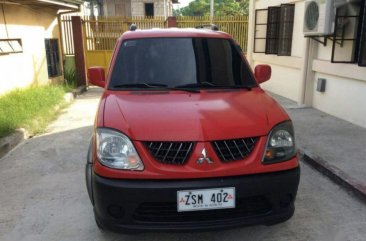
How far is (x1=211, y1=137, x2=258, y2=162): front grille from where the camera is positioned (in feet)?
8.05

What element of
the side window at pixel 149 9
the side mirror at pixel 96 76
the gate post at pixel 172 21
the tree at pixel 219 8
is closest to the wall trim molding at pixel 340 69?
the side mirror at pixel 96 76

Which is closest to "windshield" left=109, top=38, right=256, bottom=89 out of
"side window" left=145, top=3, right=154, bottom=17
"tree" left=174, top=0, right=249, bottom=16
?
"side window" left=145, top=3, right=154, bottom=17

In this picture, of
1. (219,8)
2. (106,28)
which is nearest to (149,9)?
(219,8)

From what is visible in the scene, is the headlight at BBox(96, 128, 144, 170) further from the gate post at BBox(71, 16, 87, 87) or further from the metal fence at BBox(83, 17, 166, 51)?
the metal fence at BBox(83, 17, 166, 51)

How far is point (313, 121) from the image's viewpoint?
6.50 m

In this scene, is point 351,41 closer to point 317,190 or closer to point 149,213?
point 317,190

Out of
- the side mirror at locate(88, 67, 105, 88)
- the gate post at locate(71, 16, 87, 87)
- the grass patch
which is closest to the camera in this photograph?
the side mirror at locate(88, 67, 105, 88)

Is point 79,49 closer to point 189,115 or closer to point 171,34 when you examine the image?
point 171,34

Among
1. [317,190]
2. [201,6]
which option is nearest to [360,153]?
[317,190]

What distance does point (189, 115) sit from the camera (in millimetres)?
2607

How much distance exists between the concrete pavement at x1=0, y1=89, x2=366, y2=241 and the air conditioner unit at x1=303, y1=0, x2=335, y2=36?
3291mm

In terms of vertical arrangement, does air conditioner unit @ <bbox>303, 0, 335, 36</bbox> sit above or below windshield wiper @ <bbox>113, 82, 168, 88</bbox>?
above

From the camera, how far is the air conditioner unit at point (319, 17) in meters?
6.38

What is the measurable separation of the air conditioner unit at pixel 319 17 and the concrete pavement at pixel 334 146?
1.70 metres
